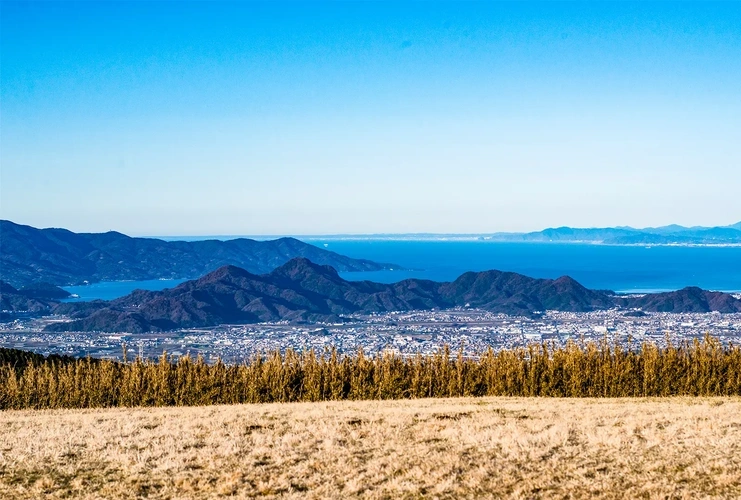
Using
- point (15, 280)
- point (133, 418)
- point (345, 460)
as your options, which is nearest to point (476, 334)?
point (133, 418)

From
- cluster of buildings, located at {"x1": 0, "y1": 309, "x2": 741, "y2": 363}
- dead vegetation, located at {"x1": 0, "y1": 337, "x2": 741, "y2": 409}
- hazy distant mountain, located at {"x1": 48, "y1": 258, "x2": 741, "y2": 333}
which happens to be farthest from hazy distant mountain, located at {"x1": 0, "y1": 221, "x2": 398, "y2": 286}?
dead vegetation, located at {"x1": 0, "y1": 337, "x2": 741, "y2": 409}

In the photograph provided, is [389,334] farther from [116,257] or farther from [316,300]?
[116,257]

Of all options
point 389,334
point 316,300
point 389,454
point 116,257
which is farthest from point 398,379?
point 116,257

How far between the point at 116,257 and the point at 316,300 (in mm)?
83744

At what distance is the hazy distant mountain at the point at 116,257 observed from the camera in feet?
478

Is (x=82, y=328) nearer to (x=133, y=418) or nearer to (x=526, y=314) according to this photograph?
(x=526, y=314)

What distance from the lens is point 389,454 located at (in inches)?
448

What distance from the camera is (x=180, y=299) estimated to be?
95.7 metres

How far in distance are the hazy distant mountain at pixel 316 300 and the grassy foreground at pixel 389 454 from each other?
70220mm

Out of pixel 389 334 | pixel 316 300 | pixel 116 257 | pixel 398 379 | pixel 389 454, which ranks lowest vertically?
pixel 389 334

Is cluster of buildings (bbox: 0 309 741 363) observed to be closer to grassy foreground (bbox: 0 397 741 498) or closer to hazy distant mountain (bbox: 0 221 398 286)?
grassy foreground (bbox: 0 397 741 498)

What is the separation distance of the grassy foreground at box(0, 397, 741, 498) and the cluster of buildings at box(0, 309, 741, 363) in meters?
39.0

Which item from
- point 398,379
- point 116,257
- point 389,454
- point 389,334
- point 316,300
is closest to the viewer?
point 389,454

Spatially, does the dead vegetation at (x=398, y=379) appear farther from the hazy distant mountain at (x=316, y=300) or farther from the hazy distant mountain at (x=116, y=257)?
the hazy distant mountain at (x=116, y=257)
